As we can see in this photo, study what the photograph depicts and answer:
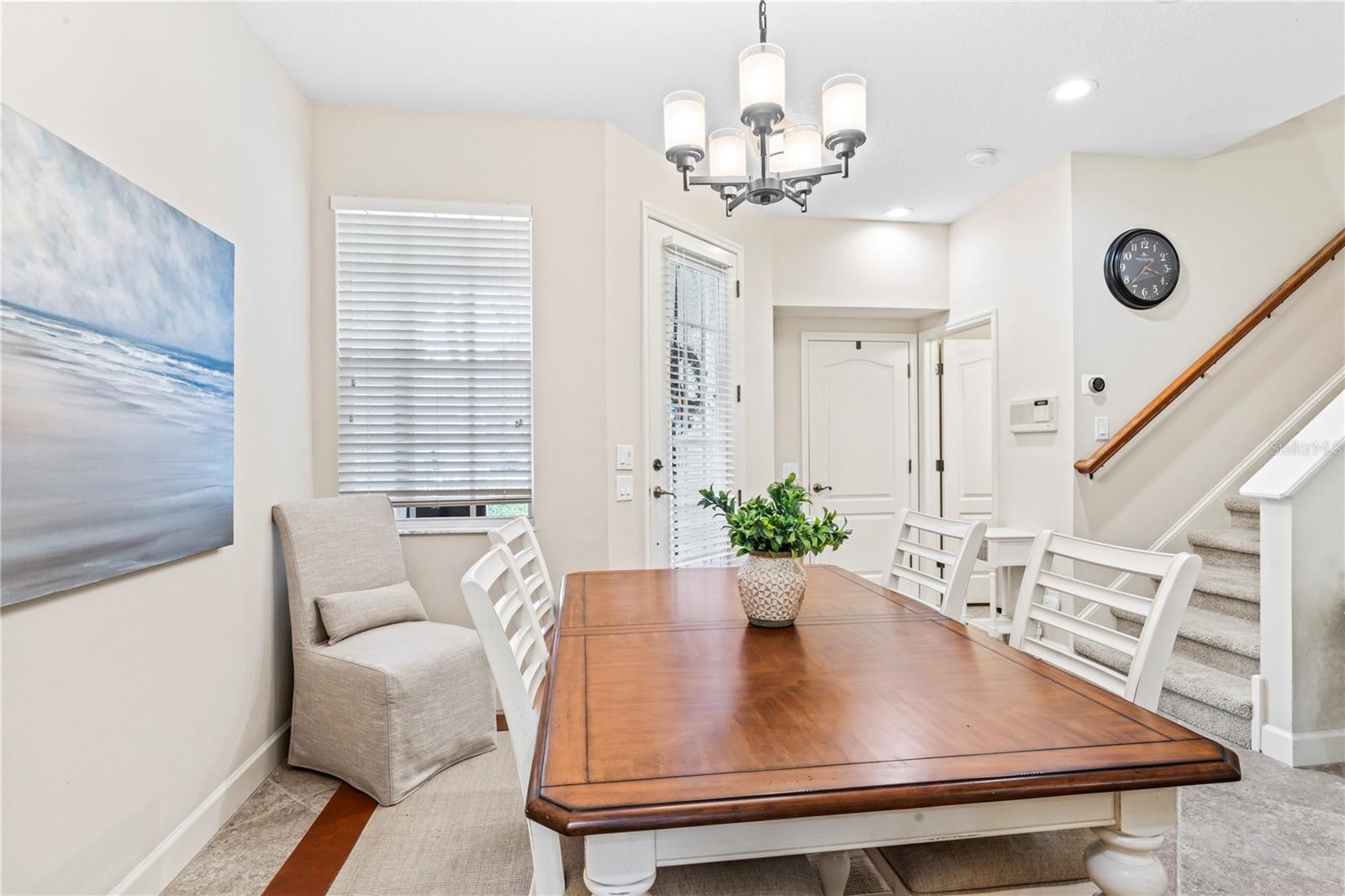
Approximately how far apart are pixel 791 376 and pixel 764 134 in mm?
3007

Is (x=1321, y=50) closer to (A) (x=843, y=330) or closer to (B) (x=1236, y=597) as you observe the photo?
(B) (x=1236, y=597)

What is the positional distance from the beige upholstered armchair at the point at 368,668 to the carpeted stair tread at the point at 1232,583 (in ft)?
10.5

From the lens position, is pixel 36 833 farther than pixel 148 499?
No

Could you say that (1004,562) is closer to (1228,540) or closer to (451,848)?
(1228,540)

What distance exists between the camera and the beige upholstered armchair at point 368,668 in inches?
87.2

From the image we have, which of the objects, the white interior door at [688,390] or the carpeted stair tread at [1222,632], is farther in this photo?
the white interior door at [688,390]

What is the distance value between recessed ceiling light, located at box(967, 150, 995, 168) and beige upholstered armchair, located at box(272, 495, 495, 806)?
11.1ft

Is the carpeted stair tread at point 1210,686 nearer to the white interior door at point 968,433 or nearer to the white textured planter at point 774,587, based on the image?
the white textured planter at point 774,587

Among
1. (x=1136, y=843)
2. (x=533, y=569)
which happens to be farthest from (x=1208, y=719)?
(x=533, y=569)

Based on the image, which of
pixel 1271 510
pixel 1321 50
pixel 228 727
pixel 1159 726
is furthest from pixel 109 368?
pixel 1321 50

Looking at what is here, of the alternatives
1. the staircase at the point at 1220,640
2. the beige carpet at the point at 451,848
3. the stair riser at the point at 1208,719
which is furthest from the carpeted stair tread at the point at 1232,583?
the beige carpet at the point at 451,848

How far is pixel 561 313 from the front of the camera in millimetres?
3062

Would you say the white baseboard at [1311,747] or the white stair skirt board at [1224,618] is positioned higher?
the white stair skirt board at [1224,618]

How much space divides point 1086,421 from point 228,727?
4016 millimetres
